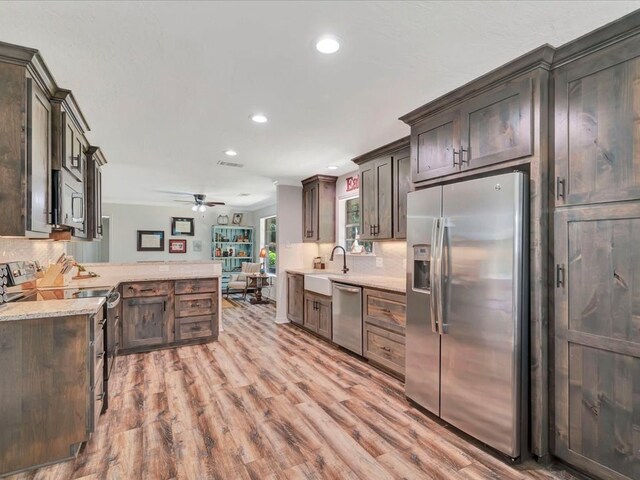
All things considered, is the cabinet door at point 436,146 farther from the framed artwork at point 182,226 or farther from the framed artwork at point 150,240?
the framed artwork at point 150,240

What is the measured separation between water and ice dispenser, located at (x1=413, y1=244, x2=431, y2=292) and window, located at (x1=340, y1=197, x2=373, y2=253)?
7.81 ft

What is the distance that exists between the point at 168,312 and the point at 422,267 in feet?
10.5

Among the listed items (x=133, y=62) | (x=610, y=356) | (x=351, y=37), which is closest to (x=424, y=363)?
(x=610, y=356)

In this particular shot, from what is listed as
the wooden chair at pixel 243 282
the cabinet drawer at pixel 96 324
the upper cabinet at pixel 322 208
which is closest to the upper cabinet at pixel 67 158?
the cabinet drawer at pixel 96 324

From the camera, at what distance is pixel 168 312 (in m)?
4.20

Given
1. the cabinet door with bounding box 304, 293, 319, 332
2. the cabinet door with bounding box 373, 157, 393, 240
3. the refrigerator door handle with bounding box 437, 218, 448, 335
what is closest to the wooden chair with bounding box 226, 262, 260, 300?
the cabinet door with bounding box 304, 293, 319, 332

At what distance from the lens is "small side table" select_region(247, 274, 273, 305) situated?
749 cm

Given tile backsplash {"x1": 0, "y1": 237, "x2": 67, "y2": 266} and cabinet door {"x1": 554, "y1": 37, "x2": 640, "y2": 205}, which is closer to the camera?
cabinet door {"x1": 554, "y1": 37, "x2": 640, "y2": 205}

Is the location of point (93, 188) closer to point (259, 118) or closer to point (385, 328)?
point (259, 118)

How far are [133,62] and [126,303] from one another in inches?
114

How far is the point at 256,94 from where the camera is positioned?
8.17ft

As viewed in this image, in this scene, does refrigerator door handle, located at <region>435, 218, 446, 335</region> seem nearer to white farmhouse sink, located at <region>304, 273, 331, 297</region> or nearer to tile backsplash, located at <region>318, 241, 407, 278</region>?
tile backsplash, located at <region>318, 241, 407, 278</region>

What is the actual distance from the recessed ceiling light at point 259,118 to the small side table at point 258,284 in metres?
4.90

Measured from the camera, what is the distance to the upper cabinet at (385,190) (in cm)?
360
